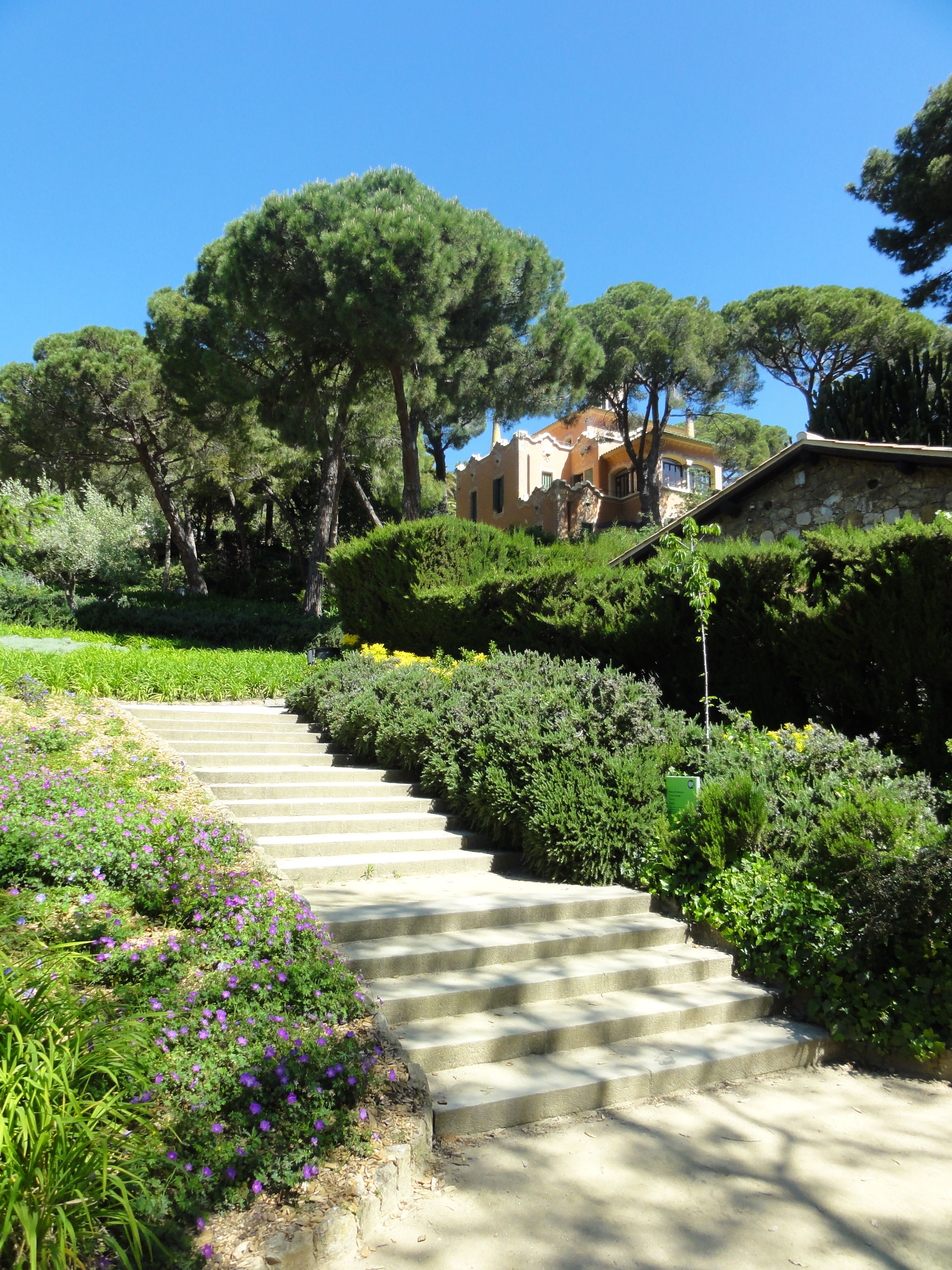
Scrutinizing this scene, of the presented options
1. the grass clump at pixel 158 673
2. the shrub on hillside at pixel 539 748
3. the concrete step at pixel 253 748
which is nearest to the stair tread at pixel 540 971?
the shrub on hillside at pixel 539 748

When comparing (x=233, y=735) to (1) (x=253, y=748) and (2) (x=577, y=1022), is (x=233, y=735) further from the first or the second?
(2) (x=577, y=1022)

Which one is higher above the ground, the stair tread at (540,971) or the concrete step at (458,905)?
the concrete step at (458,905)

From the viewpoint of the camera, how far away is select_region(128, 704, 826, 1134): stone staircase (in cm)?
376

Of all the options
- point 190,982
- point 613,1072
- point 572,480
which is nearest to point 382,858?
point 190,982

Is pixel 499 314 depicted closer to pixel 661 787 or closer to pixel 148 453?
pixel 148 453

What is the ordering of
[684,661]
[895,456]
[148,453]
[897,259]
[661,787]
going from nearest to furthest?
[661,787] < [684,661] < [895,456] < [897,259] < [148,453]

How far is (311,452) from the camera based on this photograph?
1970cm

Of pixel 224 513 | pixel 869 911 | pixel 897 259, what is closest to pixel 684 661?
pixel 869 911

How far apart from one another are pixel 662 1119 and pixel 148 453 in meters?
25.8

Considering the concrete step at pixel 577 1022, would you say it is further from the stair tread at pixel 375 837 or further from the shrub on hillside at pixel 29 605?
the shrub on hillside at pixel 29 605

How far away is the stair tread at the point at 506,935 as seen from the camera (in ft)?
14.6

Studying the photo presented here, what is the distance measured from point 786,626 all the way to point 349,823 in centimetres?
439

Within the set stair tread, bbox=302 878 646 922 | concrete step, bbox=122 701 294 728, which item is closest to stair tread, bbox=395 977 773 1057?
stair tread, bbox=302 878 646 922

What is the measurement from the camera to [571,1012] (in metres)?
4.24
